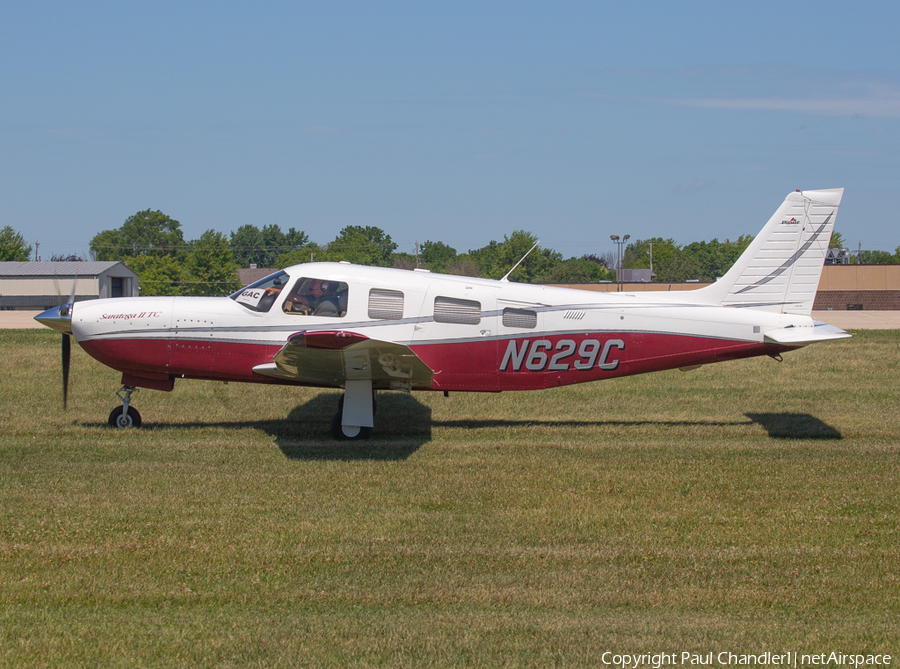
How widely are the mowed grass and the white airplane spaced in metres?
0.99

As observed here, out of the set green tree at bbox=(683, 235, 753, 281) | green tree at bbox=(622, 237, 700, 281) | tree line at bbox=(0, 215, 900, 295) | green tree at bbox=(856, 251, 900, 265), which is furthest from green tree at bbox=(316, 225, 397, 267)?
green tree at bbox=(856, 251, 900, 265)

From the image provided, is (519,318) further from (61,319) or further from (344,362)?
(61,319)

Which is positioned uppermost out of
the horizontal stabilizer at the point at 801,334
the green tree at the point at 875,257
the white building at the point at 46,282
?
the green tree at the point at 875,257

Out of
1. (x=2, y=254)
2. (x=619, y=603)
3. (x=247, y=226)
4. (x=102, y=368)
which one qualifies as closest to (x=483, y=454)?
(x=619, y=603)

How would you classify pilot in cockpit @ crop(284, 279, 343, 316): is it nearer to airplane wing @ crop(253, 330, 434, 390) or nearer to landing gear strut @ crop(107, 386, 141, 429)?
airplane wing @ crop(253, 330, 434, 390)

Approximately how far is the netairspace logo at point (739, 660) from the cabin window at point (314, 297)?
707 cm

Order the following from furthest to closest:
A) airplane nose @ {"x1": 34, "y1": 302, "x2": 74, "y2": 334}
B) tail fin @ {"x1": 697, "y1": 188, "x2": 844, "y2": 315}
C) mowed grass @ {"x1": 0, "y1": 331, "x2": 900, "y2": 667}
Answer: tail fin @ {"x1": 697, "y1": 188, "x2": 844, "y2": 315}
airplane nose @ {"x1": 34, "y1": 302, "x2": 74, "y2": 334}
mowed grass @ {"x1": 0, "y1": 331, "x2": 900, "y2": 667}

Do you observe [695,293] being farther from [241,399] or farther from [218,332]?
[241,399]

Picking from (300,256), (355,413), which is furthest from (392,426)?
(300,256)

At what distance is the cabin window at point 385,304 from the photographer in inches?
424

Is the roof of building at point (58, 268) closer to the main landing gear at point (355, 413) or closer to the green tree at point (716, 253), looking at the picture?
the main landing gear at point (355, 413)

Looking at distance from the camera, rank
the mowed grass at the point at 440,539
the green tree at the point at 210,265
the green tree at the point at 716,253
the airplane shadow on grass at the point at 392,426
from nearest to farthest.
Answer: the mowed grass at the point at 440,539, the airplane shadow on grass at the point at 392,426, the green tree at the point at 210,265, the green tree at the point at 716,253

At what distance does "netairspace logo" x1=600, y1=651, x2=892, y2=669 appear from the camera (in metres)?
4.40

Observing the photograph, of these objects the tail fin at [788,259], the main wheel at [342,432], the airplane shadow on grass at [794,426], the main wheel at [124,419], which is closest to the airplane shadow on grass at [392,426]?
the airplane shadow on grass at [794,426]
